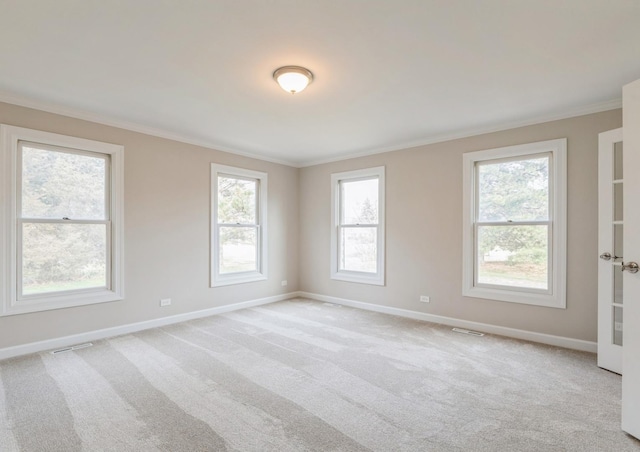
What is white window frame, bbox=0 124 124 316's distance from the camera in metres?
3.20

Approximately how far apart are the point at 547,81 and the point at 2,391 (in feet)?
17.1

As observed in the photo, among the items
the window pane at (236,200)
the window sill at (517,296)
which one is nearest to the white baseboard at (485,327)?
the window sill at (517,296)

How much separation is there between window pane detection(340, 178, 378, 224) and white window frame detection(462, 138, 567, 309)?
1.48 meters

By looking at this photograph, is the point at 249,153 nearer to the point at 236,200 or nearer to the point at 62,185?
the point at 236,200

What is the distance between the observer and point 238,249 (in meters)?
5.38

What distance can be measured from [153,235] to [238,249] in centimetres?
142

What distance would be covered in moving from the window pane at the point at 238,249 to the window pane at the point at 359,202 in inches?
64.3

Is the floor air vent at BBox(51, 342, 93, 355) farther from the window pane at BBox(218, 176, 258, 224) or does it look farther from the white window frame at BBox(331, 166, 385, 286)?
the white window frame at BBox(331, 166, 385, 286)

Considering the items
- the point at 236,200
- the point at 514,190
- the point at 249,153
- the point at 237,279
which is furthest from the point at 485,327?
the point at 249,153

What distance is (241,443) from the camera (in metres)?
1.96

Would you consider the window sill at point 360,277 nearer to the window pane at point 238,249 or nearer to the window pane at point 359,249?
the window pane at point 359,249

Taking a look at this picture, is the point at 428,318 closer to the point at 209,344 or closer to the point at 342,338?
the point at 342,338

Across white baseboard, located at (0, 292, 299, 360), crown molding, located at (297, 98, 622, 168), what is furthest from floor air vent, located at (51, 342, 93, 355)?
crown molding, located at (297, 98, 622, 168)

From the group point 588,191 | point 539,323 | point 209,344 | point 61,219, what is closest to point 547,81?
point 588,191
